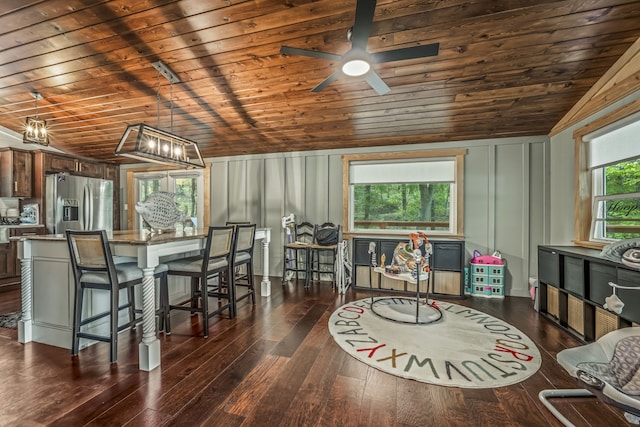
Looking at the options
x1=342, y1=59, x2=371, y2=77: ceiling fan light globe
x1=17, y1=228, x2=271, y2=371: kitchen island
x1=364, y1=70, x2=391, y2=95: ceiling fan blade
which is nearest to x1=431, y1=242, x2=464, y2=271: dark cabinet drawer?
x1=364, y1=70, x2=391, y2=95: ceiling fan blade

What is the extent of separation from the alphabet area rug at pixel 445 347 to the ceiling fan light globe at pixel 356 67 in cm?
223

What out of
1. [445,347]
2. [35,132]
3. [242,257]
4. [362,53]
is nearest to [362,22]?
[362,53]

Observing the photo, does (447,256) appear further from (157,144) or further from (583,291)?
(157,144)

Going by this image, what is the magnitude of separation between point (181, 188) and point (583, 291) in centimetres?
627

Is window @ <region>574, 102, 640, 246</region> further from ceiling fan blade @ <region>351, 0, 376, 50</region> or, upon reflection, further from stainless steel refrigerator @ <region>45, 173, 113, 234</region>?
stainless steel refrigerator @ <region>45, 173, 113, 234</region>

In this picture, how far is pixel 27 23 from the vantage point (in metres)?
2.36

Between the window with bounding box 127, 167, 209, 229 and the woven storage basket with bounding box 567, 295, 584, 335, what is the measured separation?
5434 mm

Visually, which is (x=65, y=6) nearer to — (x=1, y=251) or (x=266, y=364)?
(x=266, y=364)

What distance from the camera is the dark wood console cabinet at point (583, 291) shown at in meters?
2.07

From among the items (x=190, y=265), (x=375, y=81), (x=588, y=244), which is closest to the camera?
(x=375, y=81)

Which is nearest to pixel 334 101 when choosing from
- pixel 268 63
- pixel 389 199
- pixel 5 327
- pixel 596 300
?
pixel 268 63

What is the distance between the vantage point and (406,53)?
196 centimetres

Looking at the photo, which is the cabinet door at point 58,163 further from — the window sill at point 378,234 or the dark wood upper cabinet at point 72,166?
the window sill at point 378,234

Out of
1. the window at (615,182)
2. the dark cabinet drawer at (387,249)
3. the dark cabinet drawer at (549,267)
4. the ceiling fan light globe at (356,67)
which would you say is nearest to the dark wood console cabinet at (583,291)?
the dark cabinet drawer at (549,267)
